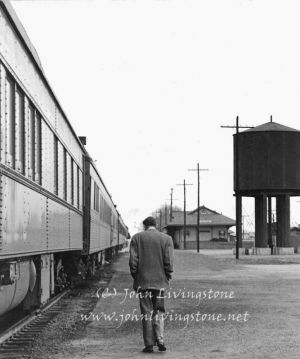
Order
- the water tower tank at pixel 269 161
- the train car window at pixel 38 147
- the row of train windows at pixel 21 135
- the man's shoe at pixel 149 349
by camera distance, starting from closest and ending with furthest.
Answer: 1. the row of train windows at pixel 21 135
2. the man's shoe at pixel 149 349
3. the train car window at pixel 38 147
4. the water tower tank at pixel 269 161

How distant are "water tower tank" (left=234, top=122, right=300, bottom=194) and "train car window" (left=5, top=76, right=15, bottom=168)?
40.9 m

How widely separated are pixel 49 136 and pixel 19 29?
289 cm

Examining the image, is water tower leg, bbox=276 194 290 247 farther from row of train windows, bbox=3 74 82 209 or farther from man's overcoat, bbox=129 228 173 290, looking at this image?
man's overcoat, bbox=129 228 173 290

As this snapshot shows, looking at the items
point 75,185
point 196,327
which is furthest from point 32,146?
point 75,185

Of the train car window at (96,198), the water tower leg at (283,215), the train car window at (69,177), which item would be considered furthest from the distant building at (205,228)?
the train car window at (69,177)

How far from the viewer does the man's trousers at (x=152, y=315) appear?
8.58 m

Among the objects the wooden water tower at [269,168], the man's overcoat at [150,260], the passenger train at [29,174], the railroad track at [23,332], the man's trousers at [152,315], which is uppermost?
the wooden water tower at [269,168]

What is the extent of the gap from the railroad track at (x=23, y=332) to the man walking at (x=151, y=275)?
150cm

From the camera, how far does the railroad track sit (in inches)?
355

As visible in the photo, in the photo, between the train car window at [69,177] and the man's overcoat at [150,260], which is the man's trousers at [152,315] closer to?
the man's overcoat at [150,260]

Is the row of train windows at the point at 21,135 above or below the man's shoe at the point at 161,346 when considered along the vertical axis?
above

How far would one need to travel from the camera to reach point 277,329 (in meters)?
10.6

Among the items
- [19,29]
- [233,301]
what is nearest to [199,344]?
[19,29]

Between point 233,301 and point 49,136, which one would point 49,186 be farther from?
point 233,301
